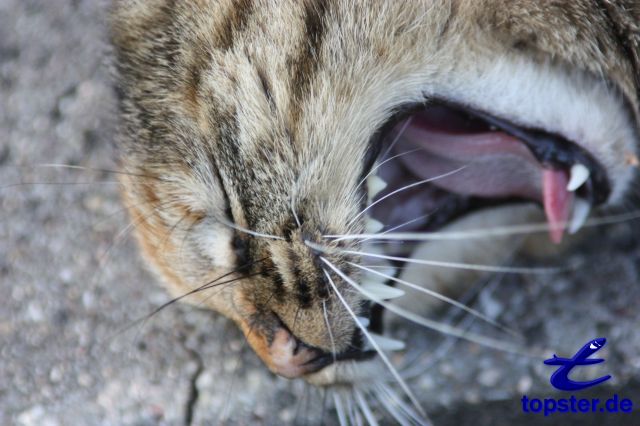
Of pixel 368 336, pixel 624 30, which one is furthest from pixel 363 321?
pixel 624 30

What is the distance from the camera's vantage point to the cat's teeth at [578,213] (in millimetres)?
1659

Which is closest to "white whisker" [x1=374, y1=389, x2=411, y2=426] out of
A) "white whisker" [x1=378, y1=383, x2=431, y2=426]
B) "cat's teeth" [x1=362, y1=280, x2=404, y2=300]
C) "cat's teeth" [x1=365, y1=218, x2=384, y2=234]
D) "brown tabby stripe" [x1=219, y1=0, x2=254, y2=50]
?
"white whisker" [x1=378, y1=383, x2=431, y2=426]

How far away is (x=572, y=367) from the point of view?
1592 millimetres

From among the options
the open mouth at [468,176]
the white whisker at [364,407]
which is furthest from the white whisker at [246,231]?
the white whisker at [364,407]

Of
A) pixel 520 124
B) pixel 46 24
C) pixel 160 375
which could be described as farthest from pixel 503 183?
pixel 46 24

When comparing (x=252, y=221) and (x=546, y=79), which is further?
(x=546, y=79)

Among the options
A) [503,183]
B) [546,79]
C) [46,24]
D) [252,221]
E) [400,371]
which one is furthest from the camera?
[46,24]

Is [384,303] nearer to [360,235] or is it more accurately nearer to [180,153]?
[360,235]

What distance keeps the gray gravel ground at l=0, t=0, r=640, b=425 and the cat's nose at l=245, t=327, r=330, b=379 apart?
14cm

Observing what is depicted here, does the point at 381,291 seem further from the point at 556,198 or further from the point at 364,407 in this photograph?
the point at 556,198

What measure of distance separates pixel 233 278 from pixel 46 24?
123cm

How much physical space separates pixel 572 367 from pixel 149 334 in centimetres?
90

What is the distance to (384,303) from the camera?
1.46 meters

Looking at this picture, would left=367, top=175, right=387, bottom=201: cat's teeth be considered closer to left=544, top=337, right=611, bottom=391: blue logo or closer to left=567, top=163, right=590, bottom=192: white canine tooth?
left=567, top=163, right=590, bottom=192: white canine tooth
